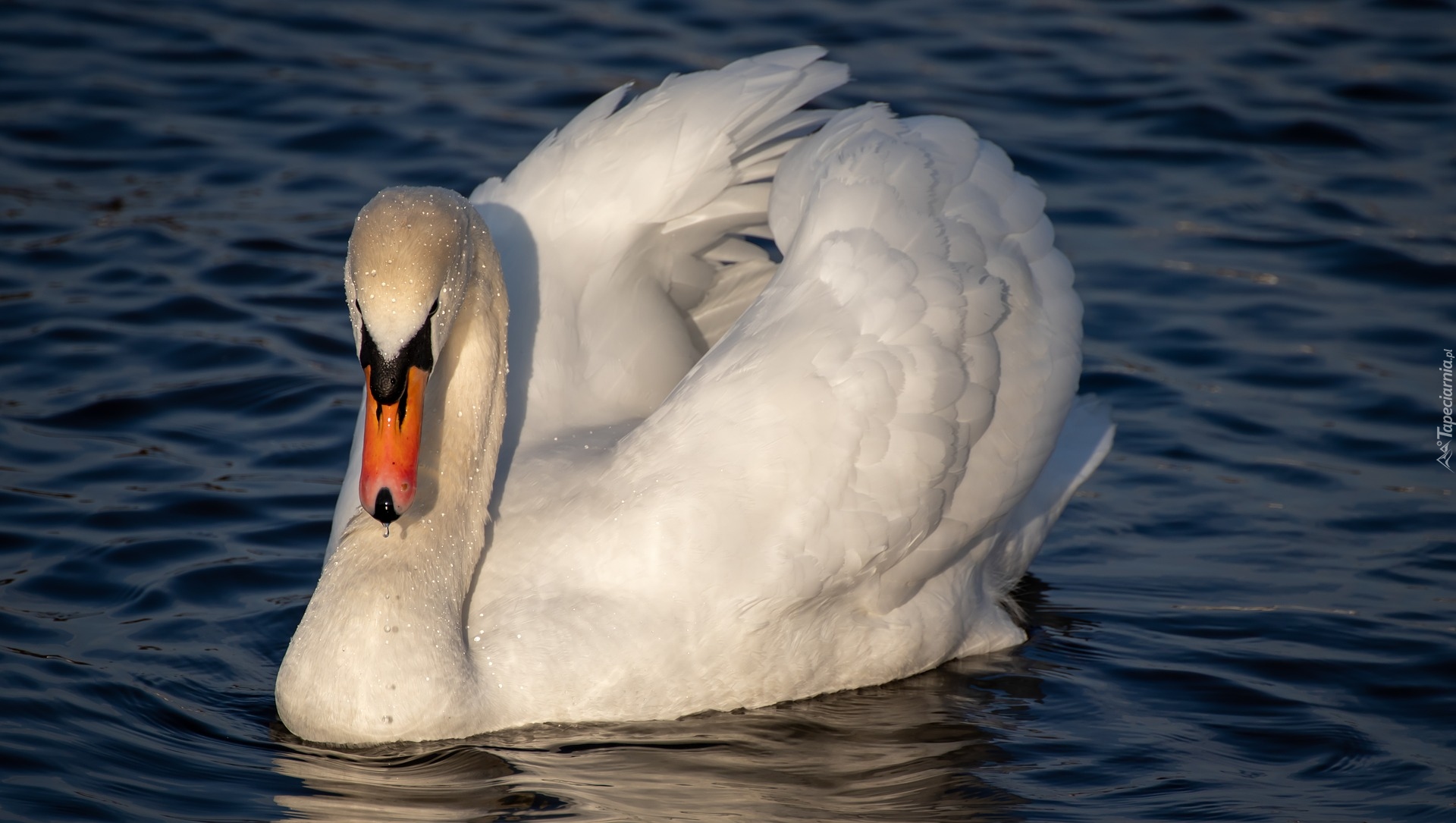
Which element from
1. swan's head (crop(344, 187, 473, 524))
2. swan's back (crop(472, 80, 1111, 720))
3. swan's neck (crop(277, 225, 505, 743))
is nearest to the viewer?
swan's head (crop(344, 187, 473, 524))

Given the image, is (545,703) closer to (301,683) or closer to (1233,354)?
(301,683)

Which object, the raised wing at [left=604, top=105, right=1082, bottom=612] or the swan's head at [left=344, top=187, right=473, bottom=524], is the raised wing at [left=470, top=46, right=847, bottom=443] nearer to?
the raised wing at [left=604, top=105, right=1082, bottom=612]

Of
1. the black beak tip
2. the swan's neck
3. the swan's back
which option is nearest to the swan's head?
the black beak tip

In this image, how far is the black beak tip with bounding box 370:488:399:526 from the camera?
5070mm

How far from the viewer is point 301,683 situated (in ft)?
18.1

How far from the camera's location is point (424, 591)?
5551 mm

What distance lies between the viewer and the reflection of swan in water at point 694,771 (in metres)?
5.19

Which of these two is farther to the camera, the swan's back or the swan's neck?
the swan's back

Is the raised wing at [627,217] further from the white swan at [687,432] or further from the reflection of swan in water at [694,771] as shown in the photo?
the reflection of swan in water at [694,771]

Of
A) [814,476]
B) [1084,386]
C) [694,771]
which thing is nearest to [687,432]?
[814,476]

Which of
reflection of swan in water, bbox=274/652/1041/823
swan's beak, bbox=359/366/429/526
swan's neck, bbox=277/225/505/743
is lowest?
reflection of swan in water, bbox=274/652/1041/823

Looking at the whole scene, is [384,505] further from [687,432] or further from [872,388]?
[872,388]

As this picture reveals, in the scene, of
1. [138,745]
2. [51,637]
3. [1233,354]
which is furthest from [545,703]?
[1233,354]

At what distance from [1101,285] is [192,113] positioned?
547 cm
